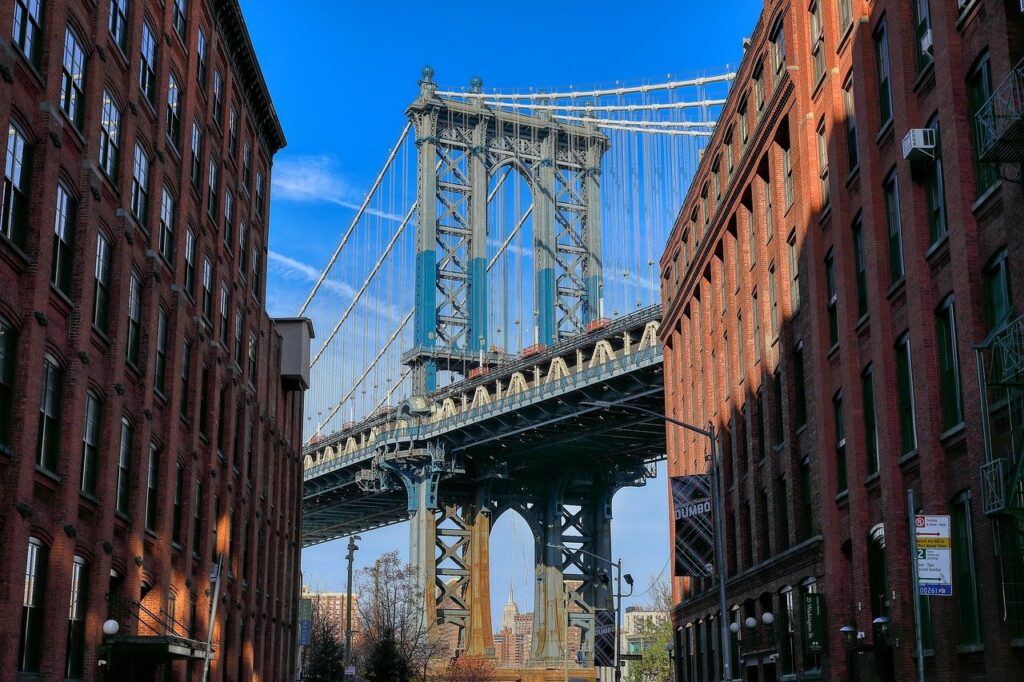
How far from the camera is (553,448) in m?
95.9

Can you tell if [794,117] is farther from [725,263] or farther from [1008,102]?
[1008,102]

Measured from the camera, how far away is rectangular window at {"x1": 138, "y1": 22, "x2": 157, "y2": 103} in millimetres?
34188

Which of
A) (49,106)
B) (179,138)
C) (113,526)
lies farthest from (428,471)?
(49,106)

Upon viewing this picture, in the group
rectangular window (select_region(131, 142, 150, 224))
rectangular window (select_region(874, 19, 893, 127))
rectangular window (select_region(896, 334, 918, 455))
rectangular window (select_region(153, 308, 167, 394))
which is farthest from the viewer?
rectangular window (select_region(153, 308, 167, 394))

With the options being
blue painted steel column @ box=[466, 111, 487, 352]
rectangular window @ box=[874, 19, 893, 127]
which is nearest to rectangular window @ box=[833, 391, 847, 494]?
rectangular window @ box=[874, 19, 893, 127]

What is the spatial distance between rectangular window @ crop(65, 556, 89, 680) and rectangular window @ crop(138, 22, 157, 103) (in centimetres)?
1212

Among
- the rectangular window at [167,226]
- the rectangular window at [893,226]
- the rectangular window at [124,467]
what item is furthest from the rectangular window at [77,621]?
the rectangular window at [893,226]

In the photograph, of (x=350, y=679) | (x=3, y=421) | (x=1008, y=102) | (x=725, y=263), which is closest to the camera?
(x=1008, y=102)

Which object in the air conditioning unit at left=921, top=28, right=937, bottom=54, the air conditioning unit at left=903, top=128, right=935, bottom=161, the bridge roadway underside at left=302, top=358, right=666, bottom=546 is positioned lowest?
the air conditioning unit at left=903, top=128, right=935, bottom=161

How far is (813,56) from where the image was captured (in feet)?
122

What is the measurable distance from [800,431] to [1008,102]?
55.2 feet

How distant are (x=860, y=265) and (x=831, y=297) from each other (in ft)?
8.60

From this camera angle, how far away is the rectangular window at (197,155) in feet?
132

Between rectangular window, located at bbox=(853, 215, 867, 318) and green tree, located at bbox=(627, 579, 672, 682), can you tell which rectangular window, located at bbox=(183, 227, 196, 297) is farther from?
green tree, located at bbox=(627, 579, 672, 682)
